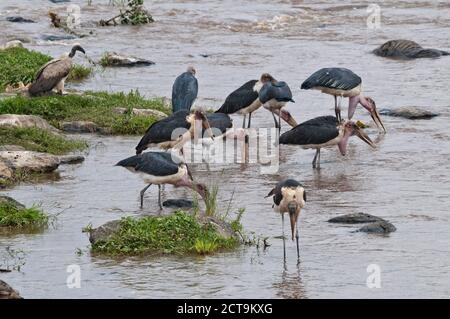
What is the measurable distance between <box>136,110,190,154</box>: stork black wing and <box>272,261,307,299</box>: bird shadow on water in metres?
3.52

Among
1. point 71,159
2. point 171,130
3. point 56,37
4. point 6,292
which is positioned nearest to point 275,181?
point 171,130

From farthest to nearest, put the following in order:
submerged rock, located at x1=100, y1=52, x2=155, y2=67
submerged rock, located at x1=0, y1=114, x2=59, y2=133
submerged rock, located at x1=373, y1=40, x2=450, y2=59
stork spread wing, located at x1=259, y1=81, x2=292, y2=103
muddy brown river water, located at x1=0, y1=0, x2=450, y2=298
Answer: submerged rock, located at x1=373, y1=40, x2=450, y2=59 → submerged rock, located at x1=100, y1=52, x2=155, y2=67 → stork spread wing, located at x1=259, y1=81, x2=292, y2=103 → submerged rock, located at x1=0, y1=114, x2=59, y2=133 → muddy brown river water, located at x1=0, y1=0, x2=450, y2=298

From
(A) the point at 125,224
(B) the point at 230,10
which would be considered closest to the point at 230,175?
(A) the point at 125,224

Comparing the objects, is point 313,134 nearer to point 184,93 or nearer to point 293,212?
point 184,93

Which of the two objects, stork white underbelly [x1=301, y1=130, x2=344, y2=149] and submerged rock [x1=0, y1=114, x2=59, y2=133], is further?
submerged rock [x1=0, y1=114, x2=59, y2=133]

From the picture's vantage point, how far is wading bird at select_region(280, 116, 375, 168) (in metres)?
14.2

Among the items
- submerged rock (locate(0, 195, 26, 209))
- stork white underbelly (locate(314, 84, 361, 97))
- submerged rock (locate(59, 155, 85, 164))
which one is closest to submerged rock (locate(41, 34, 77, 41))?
stork white underbelly (locate(314, 84, 361, 97))

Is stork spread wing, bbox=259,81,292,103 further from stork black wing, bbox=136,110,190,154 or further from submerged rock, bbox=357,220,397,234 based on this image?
submerged rock, bbox=357,220,397,234

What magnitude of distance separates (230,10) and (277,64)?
6.90 m

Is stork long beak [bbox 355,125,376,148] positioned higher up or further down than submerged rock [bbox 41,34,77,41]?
further down

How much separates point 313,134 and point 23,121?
11.2 feet

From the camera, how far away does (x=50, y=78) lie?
54.4 feet

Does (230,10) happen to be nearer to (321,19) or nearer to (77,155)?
(321,19)

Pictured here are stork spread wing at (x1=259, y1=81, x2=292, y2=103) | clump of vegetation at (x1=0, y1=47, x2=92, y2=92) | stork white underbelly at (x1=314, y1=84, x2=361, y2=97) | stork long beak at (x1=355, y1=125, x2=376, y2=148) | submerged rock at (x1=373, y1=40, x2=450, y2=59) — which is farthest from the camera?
submerged rock at (x1=373, y1=40, x2=450, y2=59)
